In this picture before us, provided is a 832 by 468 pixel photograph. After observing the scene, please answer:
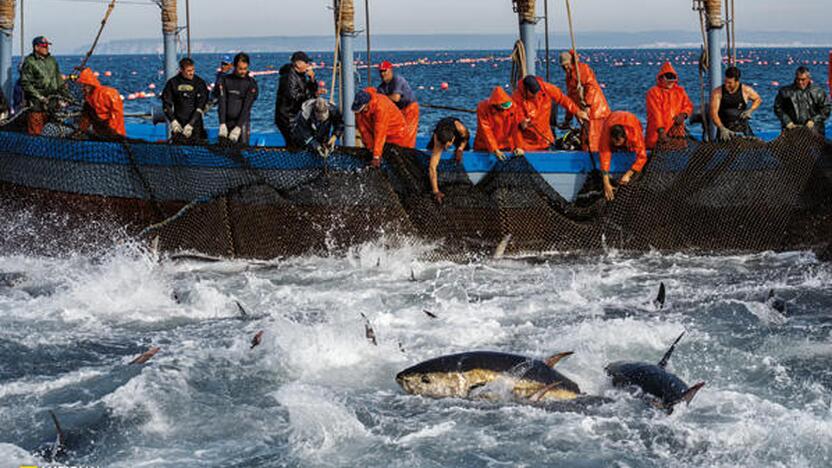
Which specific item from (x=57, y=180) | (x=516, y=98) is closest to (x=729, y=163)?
(x=516, y=98)

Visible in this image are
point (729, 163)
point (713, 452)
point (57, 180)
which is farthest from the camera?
point (57, 180)

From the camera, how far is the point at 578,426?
8086mm

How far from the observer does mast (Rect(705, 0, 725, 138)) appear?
15148 mm

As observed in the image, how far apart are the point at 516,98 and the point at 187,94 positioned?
14.5 feet

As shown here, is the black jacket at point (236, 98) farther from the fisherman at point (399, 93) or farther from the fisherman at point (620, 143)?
the fisherman at point (620, 143)

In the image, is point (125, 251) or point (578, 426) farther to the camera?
point (125, 251)

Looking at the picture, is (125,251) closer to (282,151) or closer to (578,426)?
(282,151)

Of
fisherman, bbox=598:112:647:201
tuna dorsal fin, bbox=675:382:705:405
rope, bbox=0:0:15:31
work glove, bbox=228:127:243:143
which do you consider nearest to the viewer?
tuna dorsal fin, bbox=675:382:705:405

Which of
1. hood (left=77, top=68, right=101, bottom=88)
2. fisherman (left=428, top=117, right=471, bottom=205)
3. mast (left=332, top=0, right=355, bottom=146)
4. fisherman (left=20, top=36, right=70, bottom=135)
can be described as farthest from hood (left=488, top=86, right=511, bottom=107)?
fisherman (left=20, top=36, right=70, bottom=135)

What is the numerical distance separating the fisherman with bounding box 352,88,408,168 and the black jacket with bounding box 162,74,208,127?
261 centimetres

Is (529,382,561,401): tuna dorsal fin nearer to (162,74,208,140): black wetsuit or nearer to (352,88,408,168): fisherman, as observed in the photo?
(352,88,408,168): fisherman

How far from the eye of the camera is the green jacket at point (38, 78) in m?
16.4

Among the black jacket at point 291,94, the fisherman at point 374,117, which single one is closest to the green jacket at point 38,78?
the black jacket at point 291,94

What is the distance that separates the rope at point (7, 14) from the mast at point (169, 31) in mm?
2210
